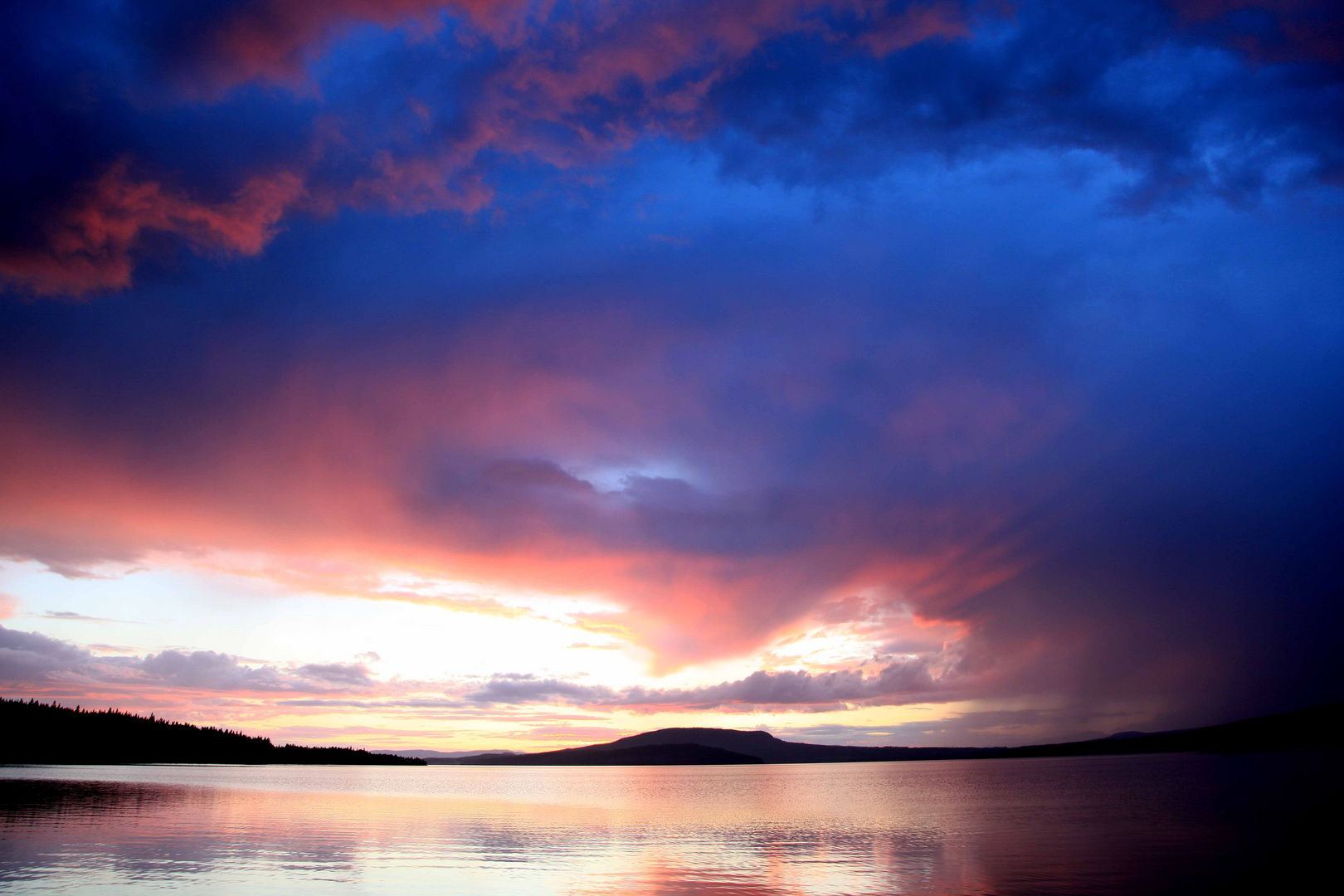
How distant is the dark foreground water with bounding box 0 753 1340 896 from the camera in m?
31.7

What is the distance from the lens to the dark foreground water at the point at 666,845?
31.7m

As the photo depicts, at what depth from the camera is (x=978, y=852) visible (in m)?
41.7

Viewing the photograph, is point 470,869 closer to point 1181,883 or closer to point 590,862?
point 590,862

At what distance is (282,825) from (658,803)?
4662 cm

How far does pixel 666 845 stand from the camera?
46438 millimetres

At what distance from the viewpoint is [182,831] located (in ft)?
159

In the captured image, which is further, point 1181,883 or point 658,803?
point 658,803

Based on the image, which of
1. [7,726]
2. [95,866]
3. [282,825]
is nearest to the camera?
[95,866]

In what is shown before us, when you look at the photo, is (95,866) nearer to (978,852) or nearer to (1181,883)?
(978,852)

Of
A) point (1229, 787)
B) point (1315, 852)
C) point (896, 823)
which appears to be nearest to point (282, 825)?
point (896, 823)

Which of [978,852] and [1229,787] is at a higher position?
[978,852]

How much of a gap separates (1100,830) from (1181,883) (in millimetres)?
21829

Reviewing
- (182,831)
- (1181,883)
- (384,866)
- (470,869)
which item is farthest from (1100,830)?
(182,831)

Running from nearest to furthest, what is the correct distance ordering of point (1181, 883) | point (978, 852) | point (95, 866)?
point (1181, 883), point (95, 866), point (978, 852)
